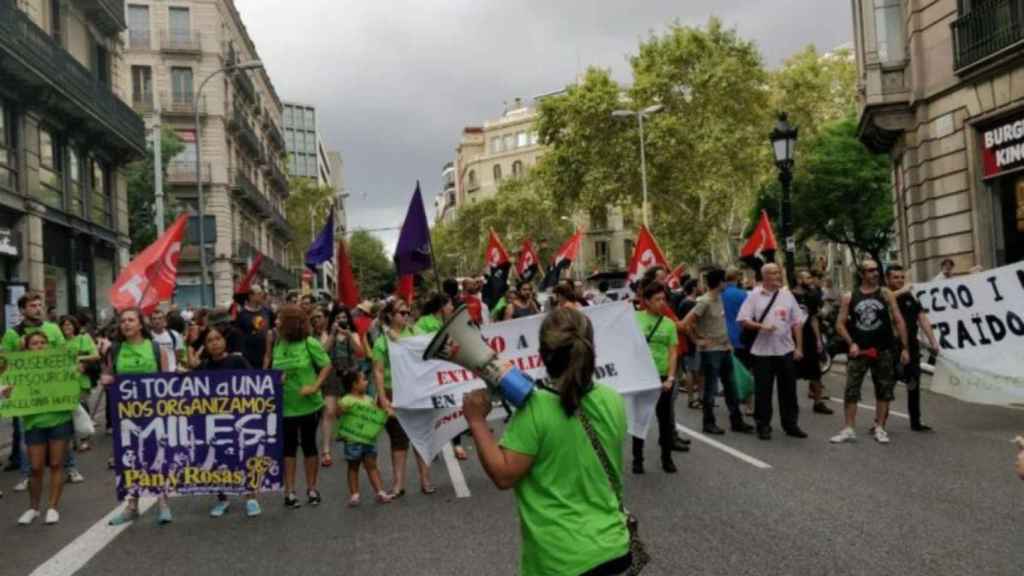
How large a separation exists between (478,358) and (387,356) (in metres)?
5.77

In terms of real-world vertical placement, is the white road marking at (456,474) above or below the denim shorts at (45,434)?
below

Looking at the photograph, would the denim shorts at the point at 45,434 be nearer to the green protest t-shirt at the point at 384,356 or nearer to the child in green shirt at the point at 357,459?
the child in green shirt at the point at 357,459

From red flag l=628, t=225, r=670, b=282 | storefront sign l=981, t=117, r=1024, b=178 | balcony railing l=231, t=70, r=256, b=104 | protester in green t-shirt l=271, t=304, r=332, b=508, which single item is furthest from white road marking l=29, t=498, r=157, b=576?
balcony railing l=231, t=70, r=256, b=104

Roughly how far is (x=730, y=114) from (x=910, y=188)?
83.3 feet

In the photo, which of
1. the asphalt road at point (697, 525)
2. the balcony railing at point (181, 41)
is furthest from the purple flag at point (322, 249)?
the balcony railing at point (181, 41)

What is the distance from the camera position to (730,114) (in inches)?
1811

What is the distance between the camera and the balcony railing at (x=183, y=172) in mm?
48031

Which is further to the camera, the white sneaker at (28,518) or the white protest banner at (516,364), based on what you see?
the white protest banner at (516,364)

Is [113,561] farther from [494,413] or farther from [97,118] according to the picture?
[97,118]

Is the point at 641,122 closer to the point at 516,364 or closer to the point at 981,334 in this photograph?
the point at 981,334

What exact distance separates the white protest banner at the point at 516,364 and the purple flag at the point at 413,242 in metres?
2.09

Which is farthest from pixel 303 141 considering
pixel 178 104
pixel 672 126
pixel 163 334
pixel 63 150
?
pixel 163 334

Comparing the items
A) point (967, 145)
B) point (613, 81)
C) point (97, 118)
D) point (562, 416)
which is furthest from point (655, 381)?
point (613, 81)

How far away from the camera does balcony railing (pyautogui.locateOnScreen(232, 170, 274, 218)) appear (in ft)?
166
